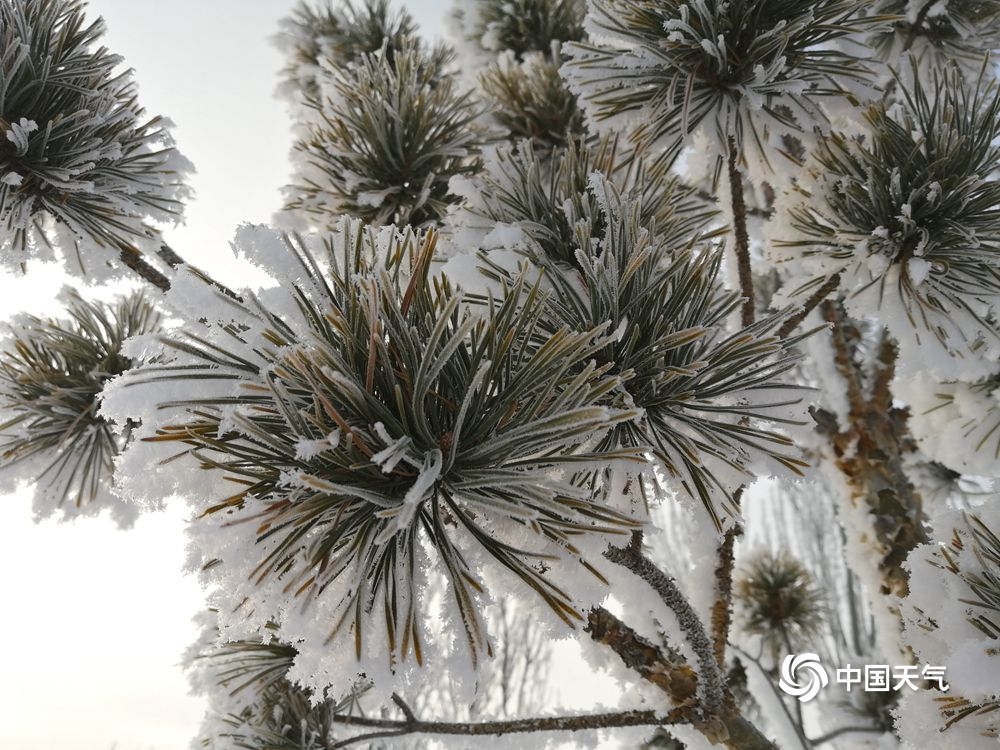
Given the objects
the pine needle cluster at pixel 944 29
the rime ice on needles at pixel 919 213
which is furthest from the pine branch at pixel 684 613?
the pine needle cluster at pixel 944 29

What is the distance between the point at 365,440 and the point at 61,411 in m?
1.28

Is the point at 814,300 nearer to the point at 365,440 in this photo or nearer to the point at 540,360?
the point at 540,360

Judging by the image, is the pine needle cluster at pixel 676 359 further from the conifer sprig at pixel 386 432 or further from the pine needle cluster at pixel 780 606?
the pine needle cluster at pixel 780 606

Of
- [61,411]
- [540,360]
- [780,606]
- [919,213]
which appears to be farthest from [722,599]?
[780,606]

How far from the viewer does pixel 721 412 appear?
3.66 ft

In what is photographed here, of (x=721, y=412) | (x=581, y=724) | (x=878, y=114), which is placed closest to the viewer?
(x=721, y=412)

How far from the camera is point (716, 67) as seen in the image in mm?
1597

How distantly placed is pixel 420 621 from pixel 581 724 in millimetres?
783

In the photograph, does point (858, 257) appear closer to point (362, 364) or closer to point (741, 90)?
point (741, 90)

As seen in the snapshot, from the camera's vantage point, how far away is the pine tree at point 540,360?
0.86 metres

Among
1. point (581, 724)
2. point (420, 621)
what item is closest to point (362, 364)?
point (420, 621)

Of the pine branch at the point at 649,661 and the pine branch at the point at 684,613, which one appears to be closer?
the pine branch at the point at 684,613

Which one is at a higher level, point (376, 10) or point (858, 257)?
point (376, 10)

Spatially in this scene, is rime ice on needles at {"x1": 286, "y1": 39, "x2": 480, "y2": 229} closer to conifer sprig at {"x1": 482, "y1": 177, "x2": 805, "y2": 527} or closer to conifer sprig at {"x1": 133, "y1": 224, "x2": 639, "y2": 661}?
conifer sprig at {"x1": 482, "y1": 177, "x2": 805, "y2": 527}
